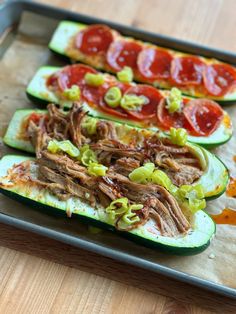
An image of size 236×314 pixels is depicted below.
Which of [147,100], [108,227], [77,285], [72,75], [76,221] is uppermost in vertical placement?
[147,100]

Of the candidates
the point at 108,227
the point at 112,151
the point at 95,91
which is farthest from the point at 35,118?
the point at 108,227

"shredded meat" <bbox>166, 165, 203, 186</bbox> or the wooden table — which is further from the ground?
"shredded meat" <bbox>166, 165, 203, 186</bbox>

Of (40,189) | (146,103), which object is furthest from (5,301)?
(146,103)

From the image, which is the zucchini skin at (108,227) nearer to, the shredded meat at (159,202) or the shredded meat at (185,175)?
the shredded meat at (159,202)

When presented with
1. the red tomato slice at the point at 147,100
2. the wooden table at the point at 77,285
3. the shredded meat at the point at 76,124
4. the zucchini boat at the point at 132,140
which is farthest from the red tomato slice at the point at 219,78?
the wooden table at the point at 77,285

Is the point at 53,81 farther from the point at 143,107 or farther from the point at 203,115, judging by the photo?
the point at 203,115

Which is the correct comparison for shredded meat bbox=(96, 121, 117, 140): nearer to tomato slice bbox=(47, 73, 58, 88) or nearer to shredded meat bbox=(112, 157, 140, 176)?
shredded meat bbox=(112, 157, 140, 176)

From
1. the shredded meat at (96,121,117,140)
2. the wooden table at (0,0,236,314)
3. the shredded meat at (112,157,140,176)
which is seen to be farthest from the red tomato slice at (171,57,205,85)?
the wooden table at (0,0,236,314)
